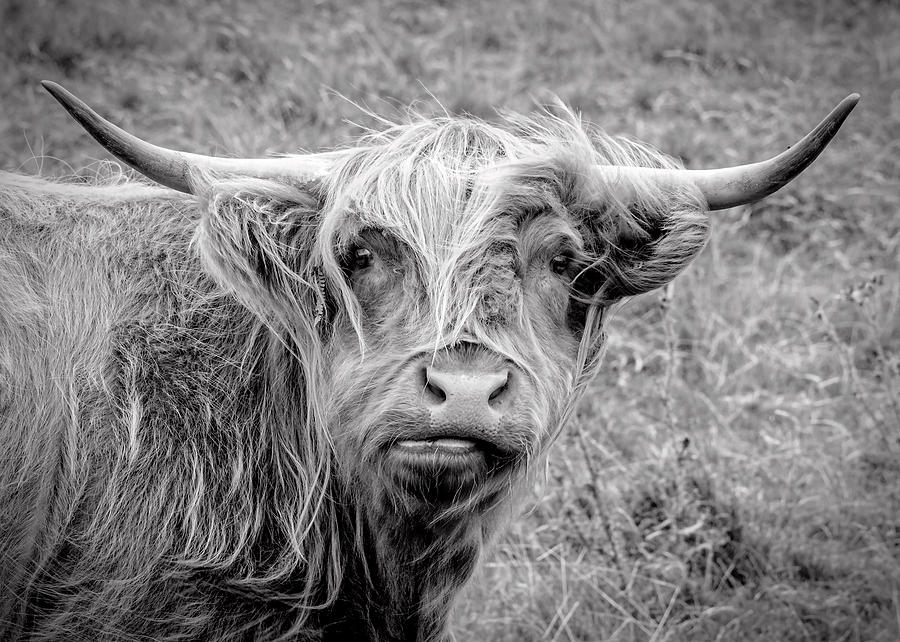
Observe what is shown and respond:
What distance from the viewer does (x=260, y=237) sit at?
2465 millimetres

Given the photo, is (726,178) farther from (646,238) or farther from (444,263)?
(444,263)

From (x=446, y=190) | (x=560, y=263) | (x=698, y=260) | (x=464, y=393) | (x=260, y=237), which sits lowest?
(x=464, y=393)

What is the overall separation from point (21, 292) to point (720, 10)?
6344 millimetres

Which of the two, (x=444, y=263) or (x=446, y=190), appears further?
(x=446, y=190)

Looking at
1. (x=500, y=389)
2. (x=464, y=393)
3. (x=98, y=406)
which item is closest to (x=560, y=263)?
(x=500, y=389)

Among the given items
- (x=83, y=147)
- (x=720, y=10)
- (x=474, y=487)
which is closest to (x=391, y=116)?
(x=83, y=147)

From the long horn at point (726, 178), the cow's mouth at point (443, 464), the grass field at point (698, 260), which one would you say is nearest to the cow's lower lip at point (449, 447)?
the cow's mouth at point (443, 464)

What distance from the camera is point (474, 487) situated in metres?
2.31

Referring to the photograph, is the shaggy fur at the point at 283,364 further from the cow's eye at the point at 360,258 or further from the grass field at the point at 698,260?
the grass field at the point at 698,260

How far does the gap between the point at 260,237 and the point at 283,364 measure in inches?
16.0

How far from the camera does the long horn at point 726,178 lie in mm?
2398

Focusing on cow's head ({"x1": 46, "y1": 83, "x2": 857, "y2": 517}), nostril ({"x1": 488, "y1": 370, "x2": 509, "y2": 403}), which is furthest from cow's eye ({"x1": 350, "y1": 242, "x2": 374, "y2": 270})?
nostril ({"x1": 488, "y1": 370, "x2": 509, "y2": 403})

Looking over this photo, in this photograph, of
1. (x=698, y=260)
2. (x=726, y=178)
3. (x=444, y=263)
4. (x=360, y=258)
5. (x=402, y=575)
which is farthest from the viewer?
(x=698, y=260)

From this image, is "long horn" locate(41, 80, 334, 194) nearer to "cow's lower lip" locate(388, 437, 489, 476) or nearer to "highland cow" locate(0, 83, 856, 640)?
"highland cow" locate(0, 83, 856, 640)
